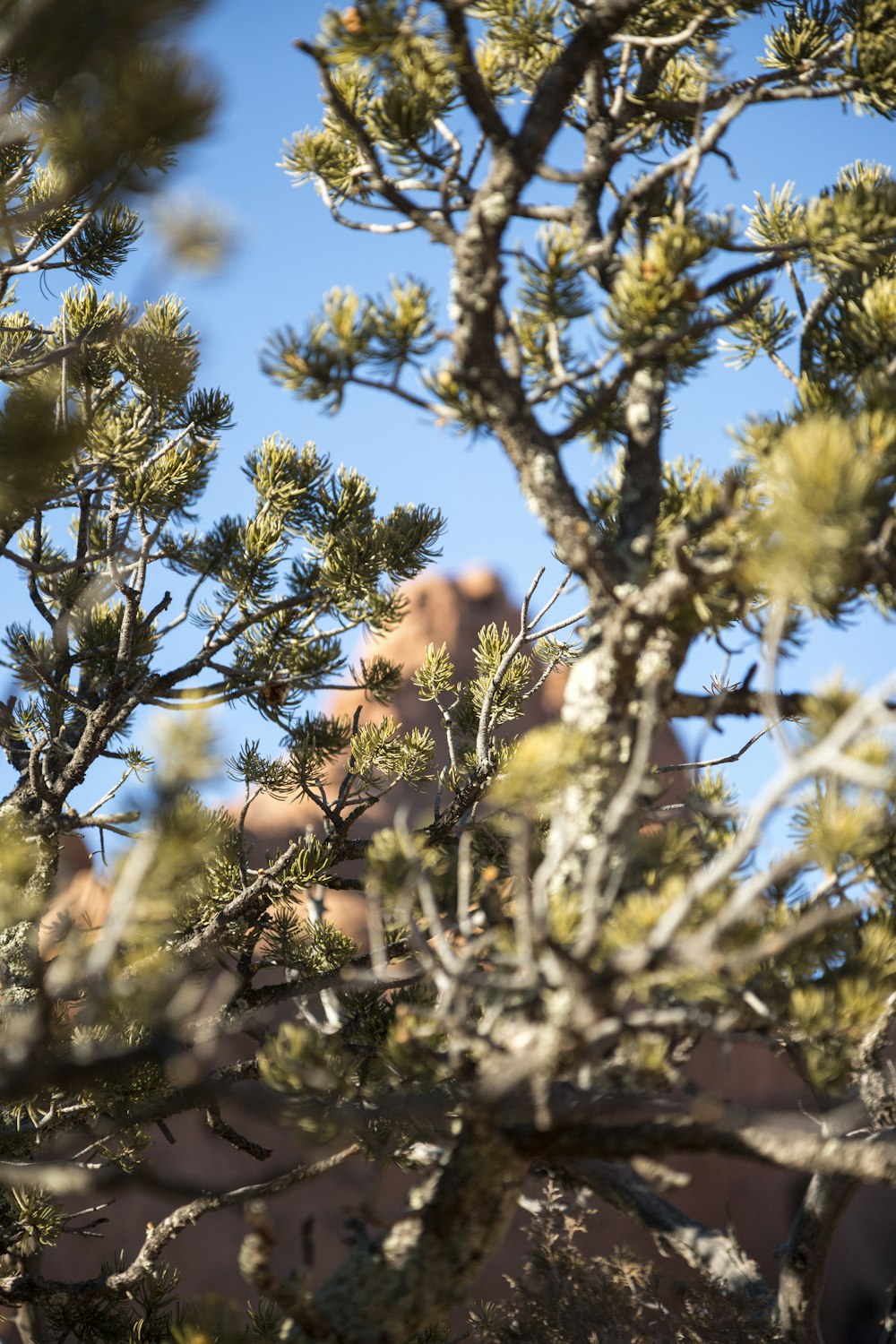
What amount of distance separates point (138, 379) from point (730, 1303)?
2899 millimetres

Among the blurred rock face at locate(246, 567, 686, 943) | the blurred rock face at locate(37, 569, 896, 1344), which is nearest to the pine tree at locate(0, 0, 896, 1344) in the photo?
the blurred rock face at locate(37, 569, 896, 1344)

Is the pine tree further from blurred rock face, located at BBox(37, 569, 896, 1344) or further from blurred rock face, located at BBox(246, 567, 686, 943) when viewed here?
blurred rock face, located at BBox(246, 567, 686, 943)

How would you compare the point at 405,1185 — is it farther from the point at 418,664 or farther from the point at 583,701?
the point at 583,701

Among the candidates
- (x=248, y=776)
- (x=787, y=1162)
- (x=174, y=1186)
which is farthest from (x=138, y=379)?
(x=787, y=1162)

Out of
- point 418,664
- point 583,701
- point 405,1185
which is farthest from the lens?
point 418,664

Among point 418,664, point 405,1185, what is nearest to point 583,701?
point 405,1185

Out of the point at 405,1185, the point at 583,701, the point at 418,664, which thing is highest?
the point at 418,664

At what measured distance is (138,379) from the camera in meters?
2.28

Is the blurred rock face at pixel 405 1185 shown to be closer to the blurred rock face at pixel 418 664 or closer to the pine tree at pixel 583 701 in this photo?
the blurred rock face at pixel 418 664

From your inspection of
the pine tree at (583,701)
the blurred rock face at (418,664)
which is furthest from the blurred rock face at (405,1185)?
the pine tree at (583,701)

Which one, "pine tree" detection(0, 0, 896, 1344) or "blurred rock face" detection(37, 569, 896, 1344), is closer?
"pine tree" detection(0, 0, 896, 1344)

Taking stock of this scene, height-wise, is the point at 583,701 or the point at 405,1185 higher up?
the point at 583,701

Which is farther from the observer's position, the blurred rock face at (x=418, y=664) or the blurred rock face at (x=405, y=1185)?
the blurred rock face at (x=418, y=664)

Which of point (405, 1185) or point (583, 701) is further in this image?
point (405, 1185)
